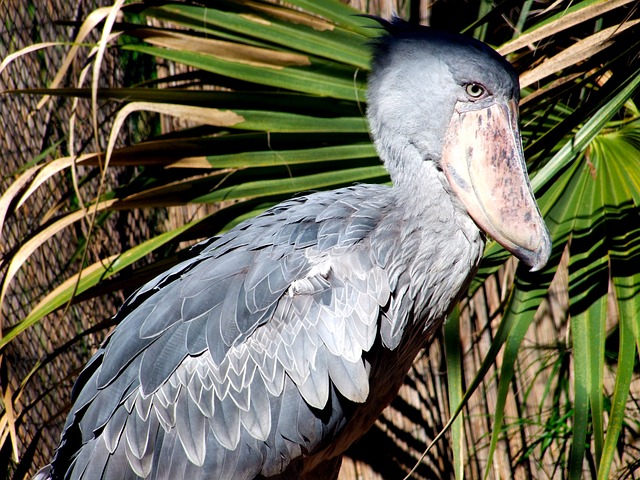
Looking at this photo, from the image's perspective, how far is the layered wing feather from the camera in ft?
5.98

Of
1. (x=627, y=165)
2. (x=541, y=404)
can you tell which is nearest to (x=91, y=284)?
(x=627, y=165)

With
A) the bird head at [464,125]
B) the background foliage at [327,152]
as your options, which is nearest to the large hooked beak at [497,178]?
the bird head at [464,125]

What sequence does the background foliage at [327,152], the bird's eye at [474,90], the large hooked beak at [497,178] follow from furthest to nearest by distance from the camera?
the background foliage at [327,152], the bird's eye at [474,90], the large hooked beak at [497,178]

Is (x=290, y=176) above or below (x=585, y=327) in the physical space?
above

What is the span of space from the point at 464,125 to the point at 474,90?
9 centimetres

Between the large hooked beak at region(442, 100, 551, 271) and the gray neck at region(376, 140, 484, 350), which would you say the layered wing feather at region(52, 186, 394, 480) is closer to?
the gray neck at region(376, 140, 484, 350)

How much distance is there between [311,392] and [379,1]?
183 centimetres

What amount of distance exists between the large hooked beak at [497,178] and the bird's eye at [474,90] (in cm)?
4

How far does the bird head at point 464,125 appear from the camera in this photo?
1676mm

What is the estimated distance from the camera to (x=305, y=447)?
189 cm

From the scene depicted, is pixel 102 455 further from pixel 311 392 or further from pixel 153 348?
pixel 311 392

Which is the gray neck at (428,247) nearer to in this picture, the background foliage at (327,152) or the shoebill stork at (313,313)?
the shoebill stork at (313,313)

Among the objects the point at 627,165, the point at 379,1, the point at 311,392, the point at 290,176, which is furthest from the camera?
the point at 379,1

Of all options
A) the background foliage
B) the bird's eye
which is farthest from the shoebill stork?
the background foliage
